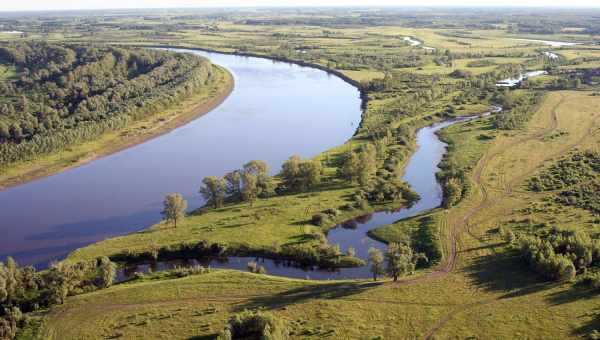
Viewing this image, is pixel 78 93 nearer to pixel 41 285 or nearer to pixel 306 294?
pixel 41 285

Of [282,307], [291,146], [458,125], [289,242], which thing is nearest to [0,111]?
[291,146]

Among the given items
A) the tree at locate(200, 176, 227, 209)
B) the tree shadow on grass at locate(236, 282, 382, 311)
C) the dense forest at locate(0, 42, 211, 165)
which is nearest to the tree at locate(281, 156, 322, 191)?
the tree at locate(200, 176, 227, 209)

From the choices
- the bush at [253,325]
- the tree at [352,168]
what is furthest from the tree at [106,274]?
the tree at [352,168]

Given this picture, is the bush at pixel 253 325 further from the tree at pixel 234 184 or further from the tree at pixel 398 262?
the tree at pixel 234 184

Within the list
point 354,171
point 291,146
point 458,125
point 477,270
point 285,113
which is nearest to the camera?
point 477,270

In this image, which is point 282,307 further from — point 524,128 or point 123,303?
point 524,128

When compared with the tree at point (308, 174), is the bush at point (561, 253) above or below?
below
